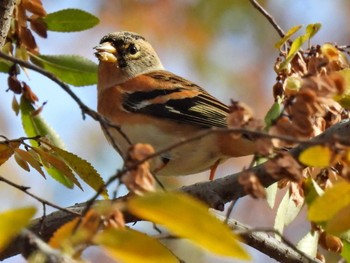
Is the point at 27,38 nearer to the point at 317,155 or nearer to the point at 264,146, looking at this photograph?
the point at 264,146

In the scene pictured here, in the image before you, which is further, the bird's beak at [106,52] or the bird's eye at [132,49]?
the bird's eye at [132,49]

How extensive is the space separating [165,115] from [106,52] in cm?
62

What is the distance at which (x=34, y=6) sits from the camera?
102 inches

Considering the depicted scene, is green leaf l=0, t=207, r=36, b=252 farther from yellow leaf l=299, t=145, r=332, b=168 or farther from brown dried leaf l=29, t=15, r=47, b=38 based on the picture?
→ brown dried leaf l=29, t=15, r=47, b=38

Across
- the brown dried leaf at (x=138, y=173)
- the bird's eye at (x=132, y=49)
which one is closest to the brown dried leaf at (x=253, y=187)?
the brown dried leaf at (x=138, y=173)

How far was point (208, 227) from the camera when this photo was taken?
1034 millimetres

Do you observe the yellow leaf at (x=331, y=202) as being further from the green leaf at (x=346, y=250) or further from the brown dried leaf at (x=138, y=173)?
the green leaf at (x=346, y=250)

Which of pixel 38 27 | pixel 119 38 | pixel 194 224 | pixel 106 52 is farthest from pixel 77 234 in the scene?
pixel 119 38

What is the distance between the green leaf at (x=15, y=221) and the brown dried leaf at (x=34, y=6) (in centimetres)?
159

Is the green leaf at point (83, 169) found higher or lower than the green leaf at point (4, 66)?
lower

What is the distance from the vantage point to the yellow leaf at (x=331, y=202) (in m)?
1.35

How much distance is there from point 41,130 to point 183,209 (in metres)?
1.82

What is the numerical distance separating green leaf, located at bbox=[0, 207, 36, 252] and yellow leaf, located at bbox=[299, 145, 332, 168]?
51 centimetres

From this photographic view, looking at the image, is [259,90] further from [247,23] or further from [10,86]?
[10,86]
